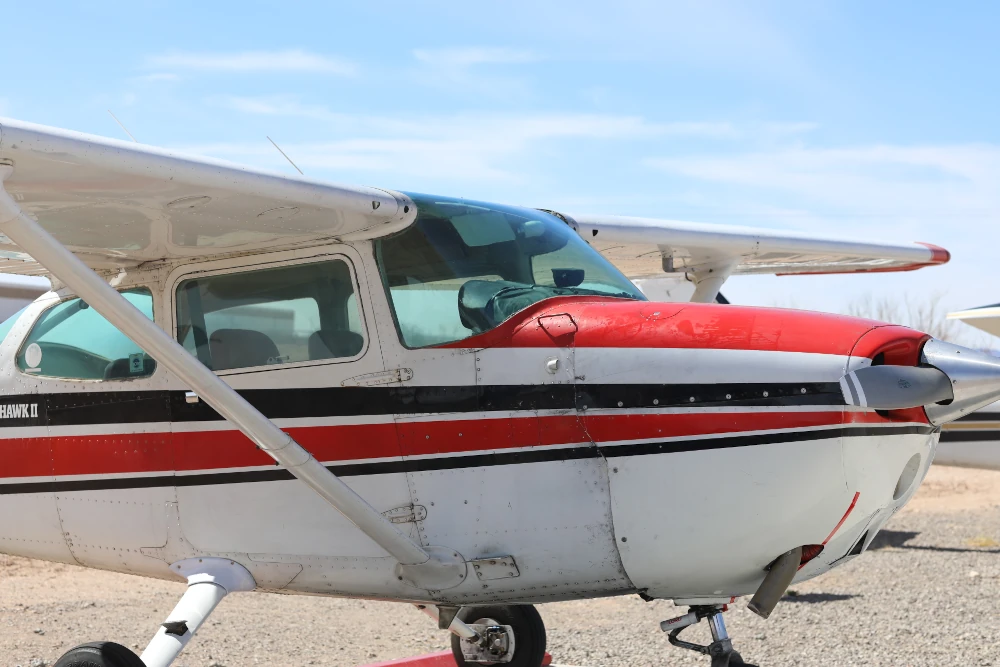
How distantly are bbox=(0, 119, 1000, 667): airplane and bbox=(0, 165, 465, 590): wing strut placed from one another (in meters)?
0.01

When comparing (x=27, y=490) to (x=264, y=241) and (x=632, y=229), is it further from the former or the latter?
(x=632, y=229)

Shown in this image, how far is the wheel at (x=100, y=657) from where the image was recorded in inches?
171

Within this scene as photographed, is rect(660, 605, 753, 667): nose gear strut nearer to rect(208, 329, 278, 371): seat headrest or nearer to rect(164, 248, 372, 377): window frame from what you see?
rect(164, 248, 372, 377): window frame

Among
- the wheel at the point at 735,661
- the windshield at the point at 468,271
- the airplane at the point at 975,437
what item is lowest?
the airplane at the point at 975,437

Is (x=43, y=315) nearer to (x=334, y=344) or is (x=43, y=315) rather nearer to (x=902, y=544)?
(x=334, y=344)

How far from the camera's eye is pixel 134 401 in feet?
16.1

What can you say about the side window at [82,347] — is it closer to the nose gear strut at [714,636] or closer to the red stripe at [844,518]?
the nose gear strut at [714,636]

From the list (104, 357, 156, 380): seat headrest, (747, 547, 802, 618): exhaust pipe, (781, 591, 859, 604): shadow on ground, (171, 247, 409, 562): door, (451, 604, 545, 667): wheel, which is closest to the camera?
(747, 547, 802, 618): exhaust pipe

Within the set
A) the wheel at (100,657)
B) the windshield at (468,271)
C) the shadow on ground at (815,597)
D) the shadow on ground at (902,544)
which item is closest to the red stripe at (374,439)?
the windshield at (468,271)

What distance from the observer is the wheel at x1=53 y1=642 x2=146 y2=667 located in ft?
14.2

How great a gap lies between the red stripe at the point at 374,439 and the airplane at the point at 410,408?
0.01 meters

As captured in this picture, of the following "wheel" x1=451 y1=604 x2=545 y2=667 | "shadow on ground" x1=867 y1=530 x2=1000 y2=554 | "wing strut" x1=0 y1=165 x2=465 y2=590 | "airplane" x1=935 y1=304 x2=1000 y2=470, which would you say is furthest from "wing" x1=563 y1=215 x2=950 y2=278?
"airplane" x1=935 y1=304 x2=1000 y2=470

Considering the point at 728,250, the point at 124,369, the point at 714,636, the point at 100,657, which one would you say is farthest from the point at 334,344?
the point at 728,250

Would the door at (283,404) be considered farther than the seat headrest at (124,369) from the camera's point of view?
No
